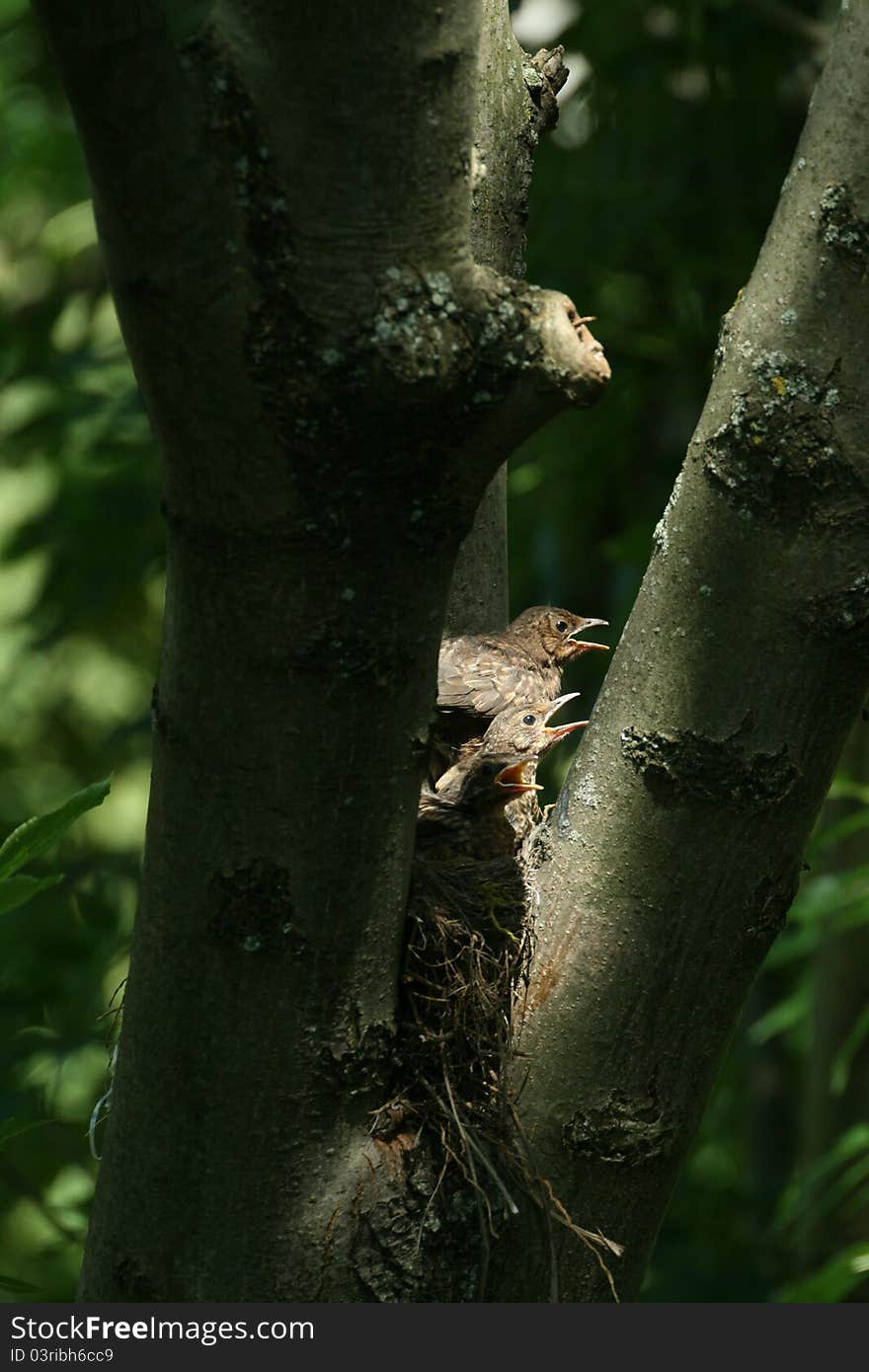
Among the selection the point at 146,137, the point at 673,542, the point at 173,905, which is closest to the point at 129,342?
the point at 146,137

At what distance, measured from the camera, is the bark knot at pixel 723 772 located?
5.92ft

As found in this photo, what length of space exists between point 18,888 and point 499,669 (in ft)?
5.82

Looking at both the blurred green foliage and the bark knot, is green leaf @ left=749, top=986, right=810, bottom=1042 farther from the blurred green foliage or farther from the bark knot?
the bark knot

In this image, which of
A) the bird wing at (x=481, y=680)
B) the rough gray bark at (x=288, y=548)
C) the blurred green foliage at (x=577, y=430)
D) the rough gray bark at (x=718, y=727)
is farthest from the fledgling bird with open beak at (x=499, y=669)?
the rough gray bark at (x=288, y=548)

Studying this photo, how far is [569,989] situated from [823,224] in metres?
1.04

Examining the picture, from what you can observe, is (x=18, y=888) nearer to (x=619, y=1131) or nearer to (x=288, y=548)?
(x=288, y=548)

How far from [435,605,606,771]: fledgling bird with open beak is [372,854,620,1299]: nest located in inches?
29.8

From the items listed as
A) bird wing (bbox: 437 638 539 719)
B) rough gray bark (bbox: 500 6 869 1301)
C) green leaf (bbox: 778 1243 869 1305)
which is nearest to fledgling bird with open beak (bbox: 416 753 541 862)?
bird wing (bbox: 437 638 539 719)

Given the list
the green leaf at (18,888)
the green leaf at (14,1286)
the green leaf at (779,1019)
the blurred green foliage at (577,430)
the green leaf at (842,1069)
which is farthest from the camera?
the green leaf at (779,1019)

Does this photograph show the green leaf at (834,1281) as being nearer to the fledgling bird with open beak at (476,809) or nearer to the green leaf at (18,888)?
the fledgling bird with open beak at (476,809)

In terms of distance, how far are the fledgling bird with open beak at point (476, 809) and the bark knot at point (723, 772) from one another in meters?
0.94

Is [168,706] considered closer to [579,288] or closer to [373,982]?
[373,982]

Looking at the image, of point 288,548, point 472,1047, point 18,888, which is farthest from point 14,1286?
point 288,548

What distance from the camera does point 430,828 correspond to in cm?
285
